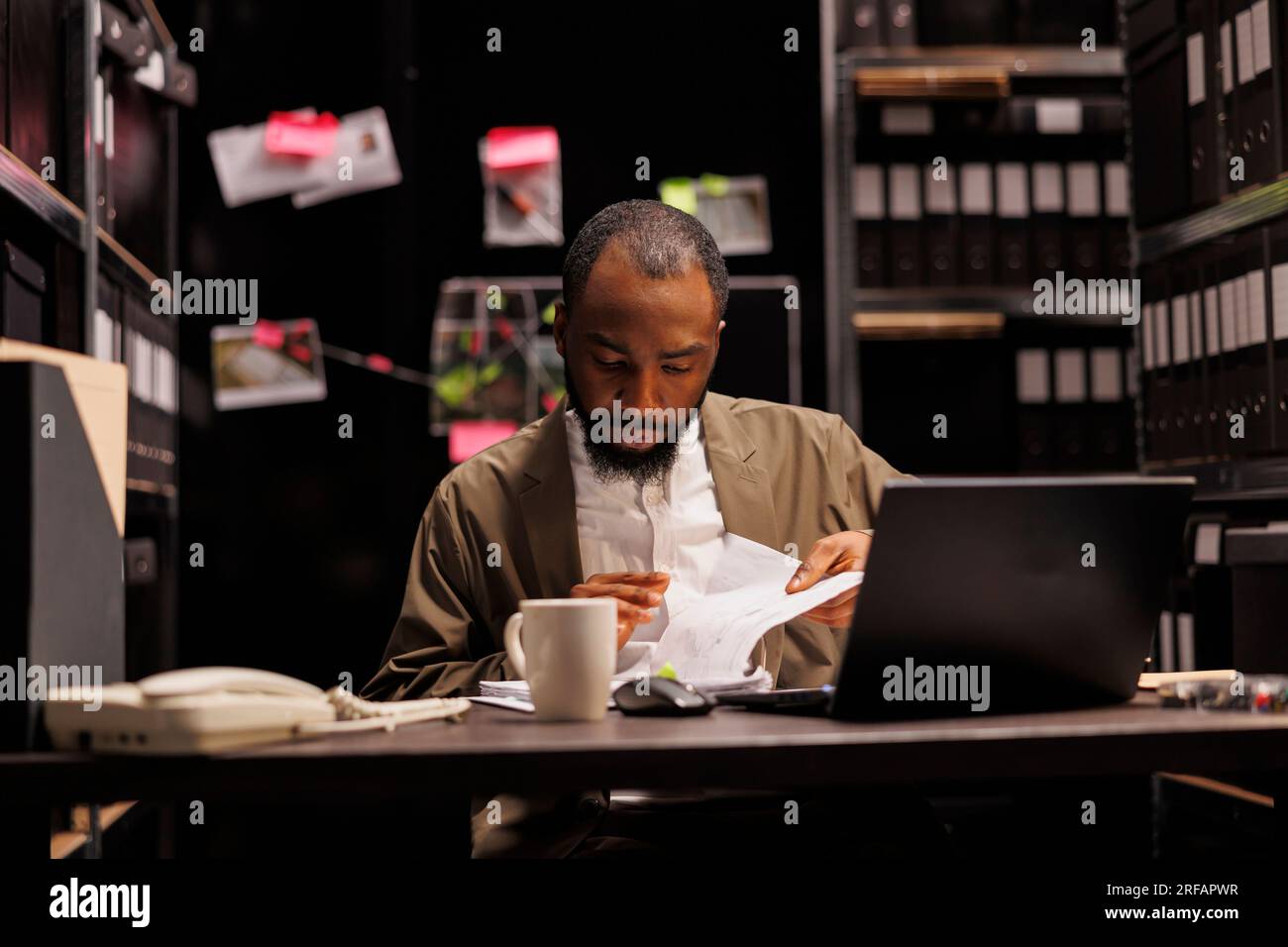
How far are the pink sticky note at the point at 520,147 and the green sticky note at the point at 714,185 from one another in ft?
1.30

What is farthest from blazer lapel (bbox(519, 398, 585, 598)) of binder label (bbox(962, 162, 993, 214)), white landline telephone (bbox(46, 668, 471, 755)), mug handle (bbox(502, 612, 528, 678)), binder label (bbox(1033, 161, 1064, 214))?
binder label (bbox(1033, 161, 1064, 214))

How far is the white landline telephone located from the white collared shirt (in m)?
0.78

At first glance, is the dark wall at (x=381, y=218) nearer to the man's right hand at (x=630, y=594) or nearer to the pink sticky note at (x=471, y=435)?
the pink sticky note at (x=471, y=435)

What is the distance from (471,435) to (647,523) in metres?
1.66

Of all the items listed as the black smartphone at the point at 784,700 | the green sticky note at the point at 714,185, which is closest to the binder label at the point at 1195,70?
the green sticky note at the point at 714,185

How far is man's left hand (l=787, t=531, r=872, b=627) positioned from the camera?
107 cm

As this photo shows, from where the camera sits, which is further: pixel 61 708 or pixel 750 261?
pixel 750 261

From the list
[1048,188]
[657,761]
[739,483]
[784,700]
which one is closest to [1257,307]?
[1048,188]

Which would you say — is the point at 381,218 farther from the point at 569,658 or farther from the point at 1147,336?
the point at 569,658

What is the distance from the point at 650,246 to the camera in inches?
56.3
